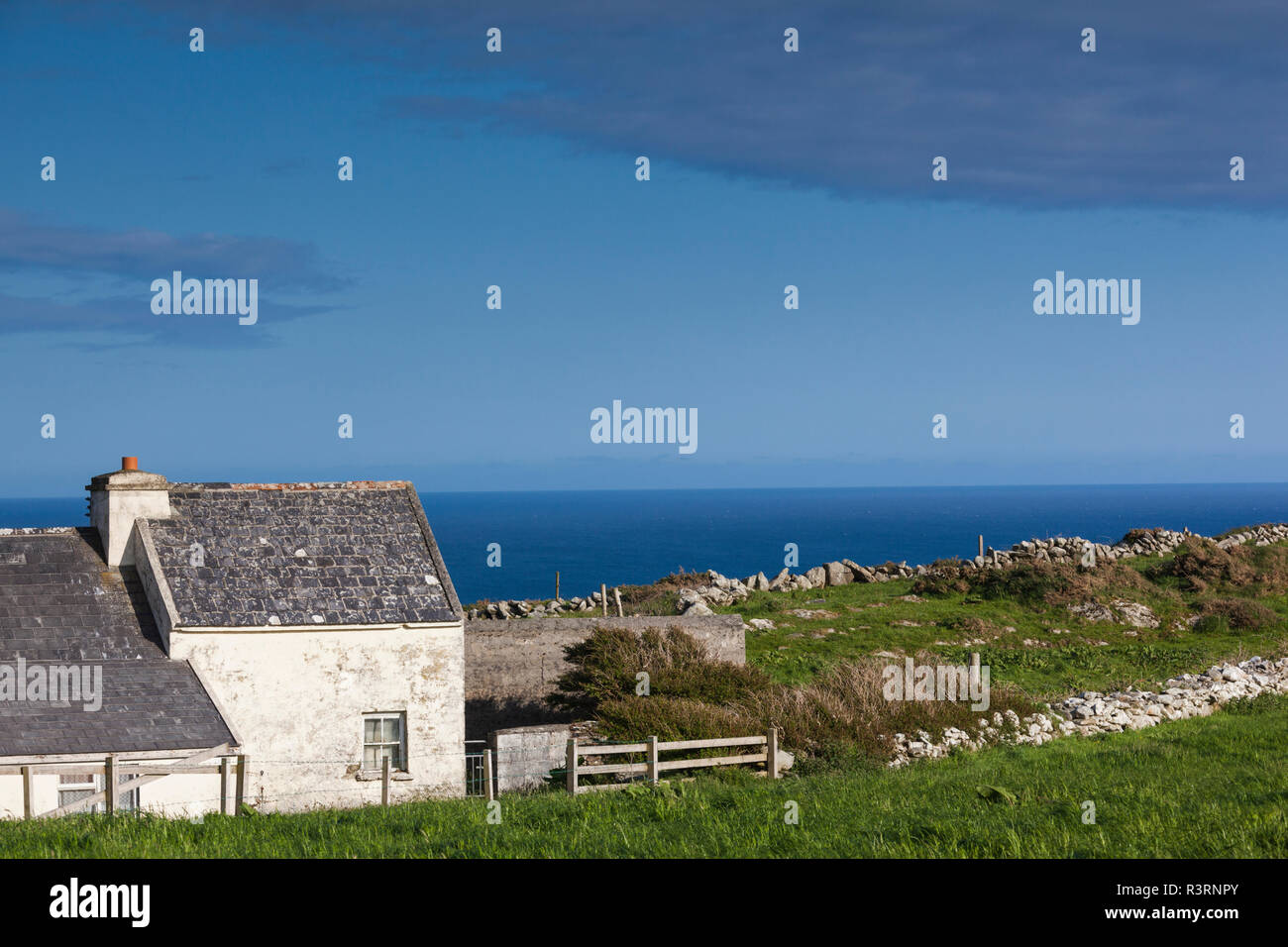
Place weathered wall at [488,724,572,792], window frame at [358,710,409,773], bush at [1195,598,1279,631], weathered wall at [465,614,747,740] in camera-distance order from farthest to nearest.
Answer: bush at [1195,598,1279,631]
weathered wall at [465,614,747,740]
window frame at [358,710,409,773]
weathered wall at [488,724,572,792]

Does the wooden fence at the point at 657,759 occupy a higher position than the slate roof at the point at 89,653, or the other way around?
the slate roof at the point at 89,653

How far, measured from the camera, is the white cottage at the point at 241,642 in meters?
21.5

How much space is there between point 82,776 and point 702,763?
10.8 m

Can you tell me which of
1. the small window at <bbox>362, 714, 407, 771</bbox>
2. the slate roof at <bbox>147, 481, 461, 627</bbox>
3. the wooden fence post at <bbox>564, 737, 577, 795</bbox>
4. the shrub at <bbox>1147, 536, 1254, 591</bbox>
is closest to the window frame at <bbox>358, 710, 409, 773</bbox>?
the small window at <bbox>362, 714, 407, 771</bbox>

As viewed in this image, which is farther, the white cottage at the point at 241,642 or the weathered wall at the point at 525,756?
the weathered wall at the point at 525,756

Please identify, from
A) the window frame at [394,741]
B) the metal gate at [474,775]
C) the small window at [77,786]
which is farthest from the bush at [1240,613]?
the small window at [77,786]

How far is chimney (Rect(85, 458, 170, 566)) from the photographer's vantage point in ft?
81.7

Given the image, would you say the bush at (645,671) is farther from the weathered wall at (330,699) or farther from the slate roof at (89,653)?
the slate roof at (89,653)

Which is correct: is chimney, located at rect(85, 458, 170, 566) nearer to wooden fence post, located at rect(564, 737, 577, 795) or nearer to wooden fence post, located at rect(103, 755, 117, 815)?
wooden fence post, located at rect(103, 755, 117, 815)

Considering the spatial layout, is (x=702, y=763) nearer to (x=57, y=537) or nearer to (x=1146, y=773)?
(x=1146, y=773)

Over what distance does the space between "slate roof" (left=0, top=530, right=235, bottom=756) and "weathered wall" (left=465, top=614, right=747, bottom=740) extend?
317 inches

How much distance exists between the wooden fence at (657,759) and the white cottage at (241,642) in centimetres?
444
